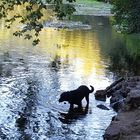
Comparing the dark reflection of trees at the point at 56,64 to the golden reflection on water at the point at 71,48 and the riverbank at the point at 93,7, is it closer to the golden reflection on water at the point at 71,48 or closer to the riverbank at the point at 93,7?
the golden reflection on water at the point at 71,48

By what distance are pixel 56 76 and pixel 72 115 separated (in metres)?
12.1

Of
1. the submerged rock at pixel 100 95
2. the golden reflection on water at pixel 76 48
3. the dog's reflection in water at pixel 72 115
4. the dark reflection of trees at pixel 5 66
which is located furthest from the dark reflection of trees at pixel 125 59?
the dog's reflection in water at pixel 72 115

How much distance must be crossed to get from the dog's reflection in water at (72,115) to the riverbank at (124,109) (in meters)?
2.02

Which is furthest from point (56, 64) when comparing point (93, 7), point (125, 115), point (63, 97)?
point (93, 7)

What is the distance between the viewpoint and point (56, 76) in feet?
123

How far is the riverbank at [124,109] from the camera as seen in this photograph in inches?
778

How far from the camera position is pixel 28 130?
22.0 meters

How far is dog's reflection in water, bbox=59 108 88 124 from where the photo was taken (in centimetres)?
2442

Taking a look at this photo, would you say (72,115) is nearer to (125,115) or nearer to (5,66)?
(125,115)

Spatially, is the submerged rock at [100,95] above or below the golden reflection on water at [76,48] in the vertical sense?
above

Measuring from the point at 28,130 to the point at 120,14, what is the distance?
3355 centimetres

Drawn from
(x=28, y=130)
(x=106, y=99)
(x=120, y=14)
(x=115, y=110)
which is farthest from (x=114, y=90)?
(x=120, y=14)

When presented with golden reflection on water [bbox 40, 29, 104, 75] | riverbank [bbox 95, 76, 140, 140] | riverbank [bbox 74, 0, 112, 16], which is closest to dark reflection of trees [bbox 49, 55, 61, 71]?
golden reflection on water [bbox 40, 29, 104, 75]

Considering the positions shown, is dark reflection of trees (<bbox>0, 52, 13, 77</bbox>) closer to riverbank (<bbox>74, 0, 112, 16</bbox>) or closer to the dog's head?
the dog's head
